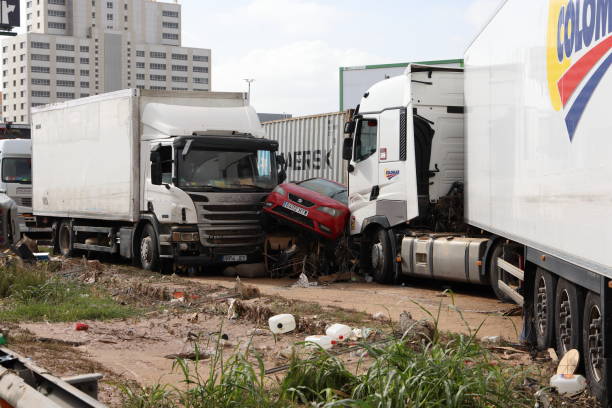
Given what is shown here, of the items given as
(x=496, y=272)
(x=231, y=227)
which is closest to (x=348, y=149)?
(x=231, y=227)

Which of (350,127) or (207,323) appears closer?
(207,323)

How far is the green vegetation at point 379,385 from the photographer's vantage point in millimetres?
4918

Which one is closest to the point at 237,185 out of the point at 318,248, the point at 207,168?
the point at 207,168

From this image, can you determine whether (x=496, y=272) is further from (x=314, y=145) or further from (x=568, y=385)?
(x=314, y=145)

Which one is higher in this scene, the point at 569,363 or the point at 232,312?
the point at 569,363

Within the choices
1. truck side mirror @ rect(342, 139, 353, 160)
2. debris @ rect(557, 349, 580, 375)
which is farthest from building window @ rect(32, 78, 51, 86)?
debris @ rect(557, 349, 580, 375)

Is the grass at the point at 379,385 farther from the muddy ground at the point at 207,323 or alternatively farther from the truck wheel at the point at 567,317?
the truck wheel at the point at 567,317

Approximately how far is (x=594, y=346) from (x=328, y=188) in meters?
10.8

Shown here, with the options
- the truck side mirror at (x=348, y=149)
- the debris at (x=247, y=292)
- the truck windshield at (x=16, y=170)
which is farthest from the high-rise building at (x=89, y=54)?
the debris at (x=247, y=292)

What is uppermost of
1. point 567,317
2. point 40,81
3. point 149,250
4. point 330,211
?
point 40,81

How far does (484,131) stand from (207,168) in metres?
6.69

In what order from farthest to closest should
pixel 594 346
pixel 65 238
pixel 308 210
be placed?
pixel 65 238 < pixel 308 210 < pixel 594 346

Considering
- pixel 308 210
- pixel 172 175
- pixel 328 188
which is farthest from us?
pixel 328 188

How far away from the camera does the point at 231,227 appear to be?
16172mm
